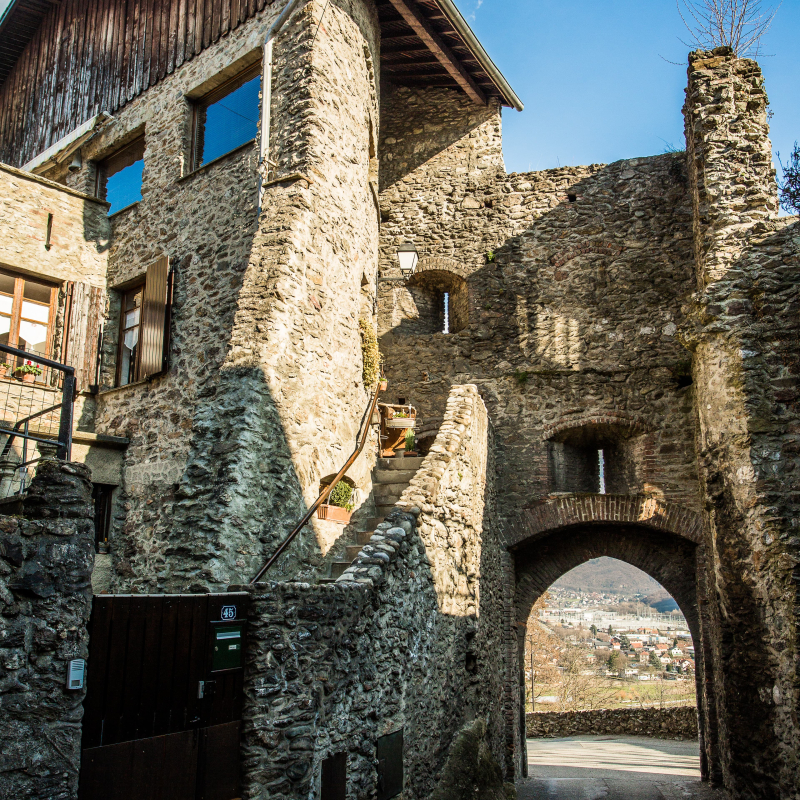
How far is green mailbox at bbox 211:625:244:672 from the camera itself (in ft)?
14.6

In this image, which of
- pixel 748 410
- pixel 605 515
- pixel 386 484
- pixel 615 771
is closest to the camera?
pixel 748 410

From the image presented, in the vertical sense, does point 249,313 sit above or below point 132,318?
below

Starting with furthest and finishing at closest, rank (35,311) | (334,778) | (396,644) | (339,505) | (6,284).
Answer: (35,311) → (6,284) → (339,505) → (396,644) → (334,778)

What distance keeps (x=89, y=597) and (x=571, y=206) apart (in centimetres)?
1005

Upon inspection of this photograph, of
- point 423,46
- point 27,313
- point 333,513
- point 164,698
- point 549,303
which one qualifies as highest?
point 423,46

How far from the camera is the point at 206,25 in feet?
33.2

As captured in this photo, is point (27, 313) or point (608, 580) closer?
point (27, 313)

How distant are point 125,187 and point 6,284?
7.45 ft

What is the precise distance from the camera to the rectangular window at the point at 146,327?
29.5ft

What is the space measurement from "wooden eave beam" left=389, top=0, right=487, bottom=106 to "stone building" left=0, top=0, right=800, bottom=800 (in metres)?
0.08

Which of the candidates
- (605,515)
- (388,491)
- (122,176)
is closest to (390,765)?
(388,491)

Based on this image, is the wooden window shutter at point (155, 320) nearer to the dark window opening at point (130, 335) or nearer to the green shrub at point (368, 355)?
the dark window opening at point (130, 335)

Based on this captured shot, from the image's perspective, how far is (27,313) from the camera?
9617 millimetres

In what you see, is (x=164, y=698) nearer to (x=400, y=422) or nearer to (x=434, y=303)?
(x=400, y=422)
